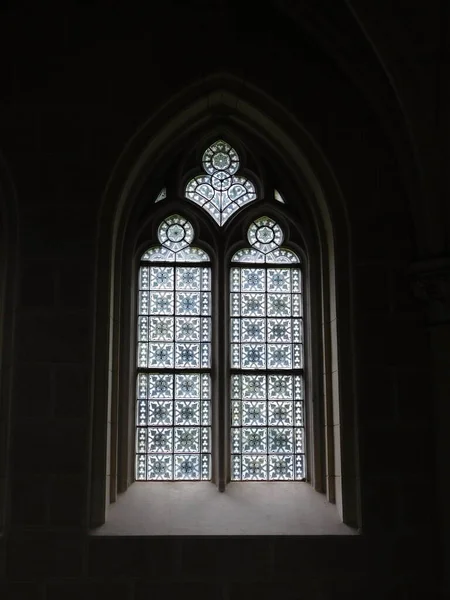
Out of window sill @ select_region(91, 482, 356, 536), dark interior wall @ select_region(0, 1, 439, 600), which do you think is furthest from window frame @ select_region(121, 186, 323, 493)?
dark interior wall @ select_region(0, 1, 439, 600)

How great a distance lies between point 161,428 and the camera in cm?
659

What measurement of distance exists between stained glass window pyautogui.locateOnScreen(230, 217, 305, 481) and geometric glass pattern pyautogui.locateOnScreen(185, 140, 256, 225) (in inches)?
9.2

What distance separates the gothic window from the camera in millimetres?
6570
